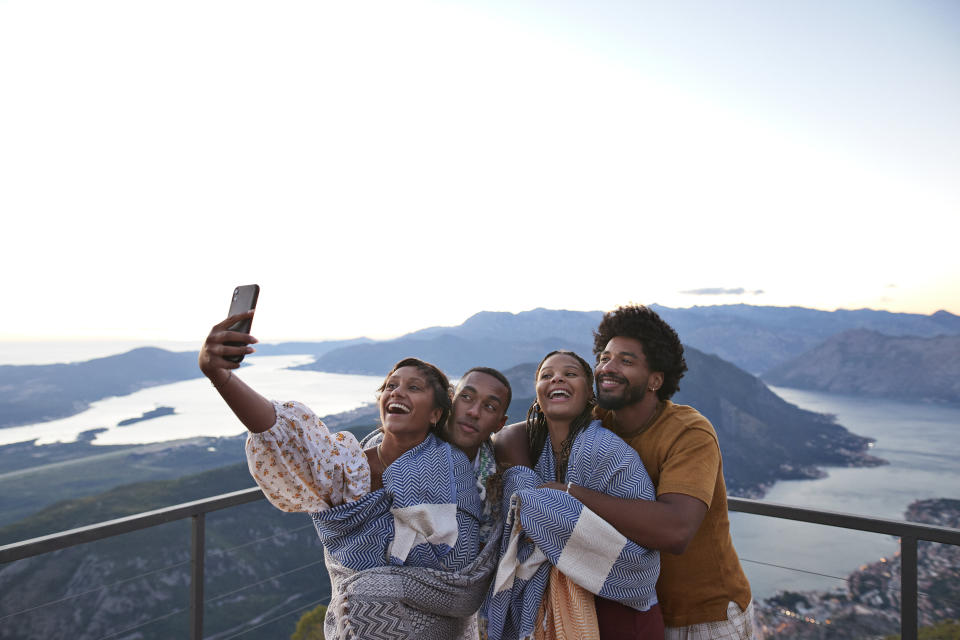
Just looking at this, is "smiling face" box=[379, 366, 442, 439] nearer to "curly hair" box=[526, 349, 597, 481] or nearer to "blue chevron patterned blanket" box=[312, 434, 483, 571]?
"blue chevron patterned blanket" box=[312, 434, 483, 571]

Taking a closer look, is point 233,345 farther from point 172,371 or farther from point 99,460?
point 172,371

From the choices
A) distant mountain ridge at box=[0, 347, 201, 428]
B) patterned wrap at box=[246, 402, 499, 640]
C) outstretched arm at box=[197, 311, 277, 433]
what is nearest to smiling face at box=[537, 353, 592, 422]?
patterned wrap at box=[246, 402, 499, 640]

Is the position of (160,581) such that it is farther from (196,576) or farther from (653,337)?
(653,337)

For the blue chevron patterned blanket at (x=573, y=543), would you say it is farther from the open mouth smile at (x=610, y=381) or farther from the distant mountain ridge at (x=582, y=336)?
the distant mountain ridge at (x=582, y=336)

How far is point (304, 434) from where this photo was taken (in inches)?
67.6

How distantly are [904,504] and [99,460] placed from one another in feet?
248

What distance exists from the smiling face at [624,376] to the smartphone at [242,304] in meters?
1.15

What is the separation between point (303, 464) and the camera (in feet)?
5.69

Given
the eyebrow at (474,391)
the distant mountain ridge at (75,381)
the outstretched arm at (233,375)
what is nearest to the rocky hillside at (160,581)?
the distant mountain ridge at (75,381)

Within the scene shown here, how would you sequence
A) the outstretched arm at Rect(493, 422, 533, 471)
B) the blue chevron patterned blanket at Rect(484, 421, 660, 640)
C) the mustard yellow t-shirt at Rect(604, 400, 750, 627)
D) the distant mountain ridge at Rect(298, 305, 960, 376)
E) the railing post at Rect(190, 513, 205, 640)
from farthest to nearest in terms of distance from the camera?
1. the distant mountain ridge at Rect(298, 305, 960, 376)
2. the railing post at Rect(190, 513, 205, 640)
3. the outstretched arm at Rect(493, 422, 533, 471)
4. the mustard yellow t-shirt at Rect(604, 400, 750, 627)
5. the blue chevron patterned blanket at Rect(484, 421, 660, 640)

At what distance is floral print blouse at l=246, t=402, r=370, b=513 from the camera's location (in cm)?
167

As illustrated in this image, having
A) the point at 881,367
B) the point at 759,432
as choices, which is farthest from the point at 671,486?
the point at 881,367

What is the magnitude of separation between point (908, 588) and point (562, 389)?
1457mm

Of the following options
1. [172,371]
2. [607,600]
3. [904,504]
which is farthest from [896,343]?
[607,600]
